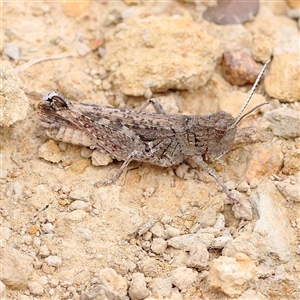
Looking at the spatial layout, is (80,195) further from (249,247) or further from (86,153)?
(249,247)

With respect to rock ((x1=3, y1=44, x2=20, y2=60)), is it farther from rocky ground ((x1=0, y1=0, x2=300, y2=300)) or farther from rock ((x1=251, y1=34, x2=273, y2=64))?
rock ((x1=251, y1=34, x2=273, y2=64))

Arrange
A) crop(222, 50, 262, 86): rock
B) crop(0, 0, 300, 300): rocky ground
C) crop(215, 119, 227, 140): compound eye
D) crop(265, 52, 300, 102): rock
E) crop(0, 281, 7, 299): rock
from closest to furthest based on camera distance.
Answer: crop(0, 281, 7, 299): rock
crop(0, 0, 300, 300): rocky ground
crop(215, 119, 227, 140): compound eye
crop(265, 52, 300, 102): rock
crop(222, 50, 262, 86): rock

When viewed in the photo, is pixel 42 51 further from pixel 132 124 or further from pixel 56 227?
pixel 56 227

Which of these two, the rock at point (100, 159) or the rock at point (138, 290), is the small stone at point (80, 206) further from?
the rock at point (138, 290)

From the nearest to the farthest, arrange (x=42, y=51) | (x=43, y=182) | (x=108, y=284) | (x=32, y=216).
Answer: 1. (x=108, y=284)
2. (x=32, y=216)
3. (x=43, y=182)
4. (x=42, y=51)

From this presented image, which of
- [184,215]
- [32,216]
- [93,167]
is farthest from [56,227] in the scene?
[184,215]

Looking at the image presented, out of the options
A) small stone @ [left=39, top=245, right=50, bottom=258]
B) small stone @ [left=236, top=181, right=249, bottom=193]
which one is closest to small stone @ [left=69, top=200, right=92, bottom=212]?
small stone @ [left=39, top=245, right=50, bottom=258]

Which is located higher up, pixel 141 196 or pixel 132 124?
pixel 132 124
